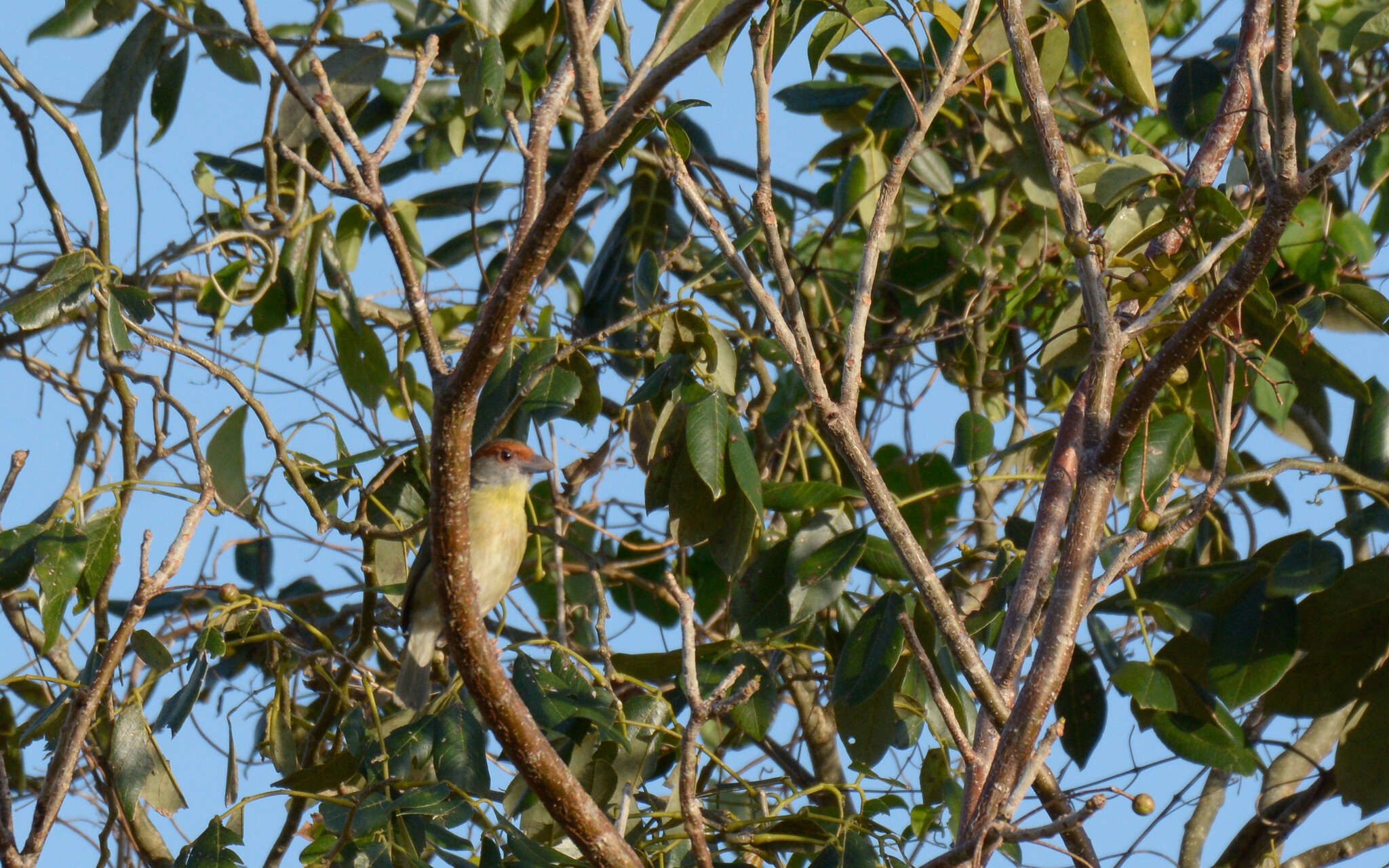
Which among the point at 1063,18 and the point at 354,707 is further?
the point at 354,707

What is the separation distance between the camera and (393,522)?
3.34 metres

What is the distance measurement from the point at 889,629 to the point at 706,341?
76 centimetres

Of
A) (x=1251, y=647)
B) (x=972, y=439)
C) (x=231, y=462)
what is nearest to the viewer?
(x=1251, y=647)

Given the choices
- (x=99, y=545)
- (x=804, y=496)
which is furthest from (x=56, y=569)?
(x=804, y=496)

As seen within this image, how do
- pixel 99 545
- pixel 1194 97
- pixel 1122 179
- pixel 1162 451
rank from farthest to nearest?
pixel 1194 97
pixel 1162 451
pixel 99 545
pixel 1122 179

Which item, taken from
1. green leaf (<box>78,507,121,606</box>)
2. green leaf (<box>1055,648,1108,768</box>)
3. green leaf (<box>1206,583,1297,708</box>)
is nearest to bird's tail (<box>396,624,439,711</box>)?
green leaf (<box>78,507,121,606</box>)

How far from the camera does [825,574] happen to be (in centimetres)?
305

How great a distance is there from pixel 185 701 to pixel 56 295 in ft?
3.35

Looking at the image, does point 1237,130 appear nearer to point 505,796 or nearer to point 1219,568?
point 1219,568

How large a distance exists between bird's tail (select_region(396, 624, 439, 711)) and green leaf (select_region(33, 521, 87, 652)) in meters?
1.44

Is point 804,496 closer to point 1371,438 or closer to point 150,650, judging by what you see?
point 1371,438

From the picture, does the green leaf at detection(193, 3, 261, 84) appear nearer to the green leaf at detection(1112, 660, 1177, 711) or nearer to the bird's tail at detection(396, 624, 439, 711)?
the bird's tail at detection(396, 624, 439, 711)

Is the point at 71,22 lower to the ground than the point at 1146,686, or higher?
higher

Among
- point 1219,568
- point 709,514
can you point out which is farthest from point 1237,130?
Result: point 709,514
